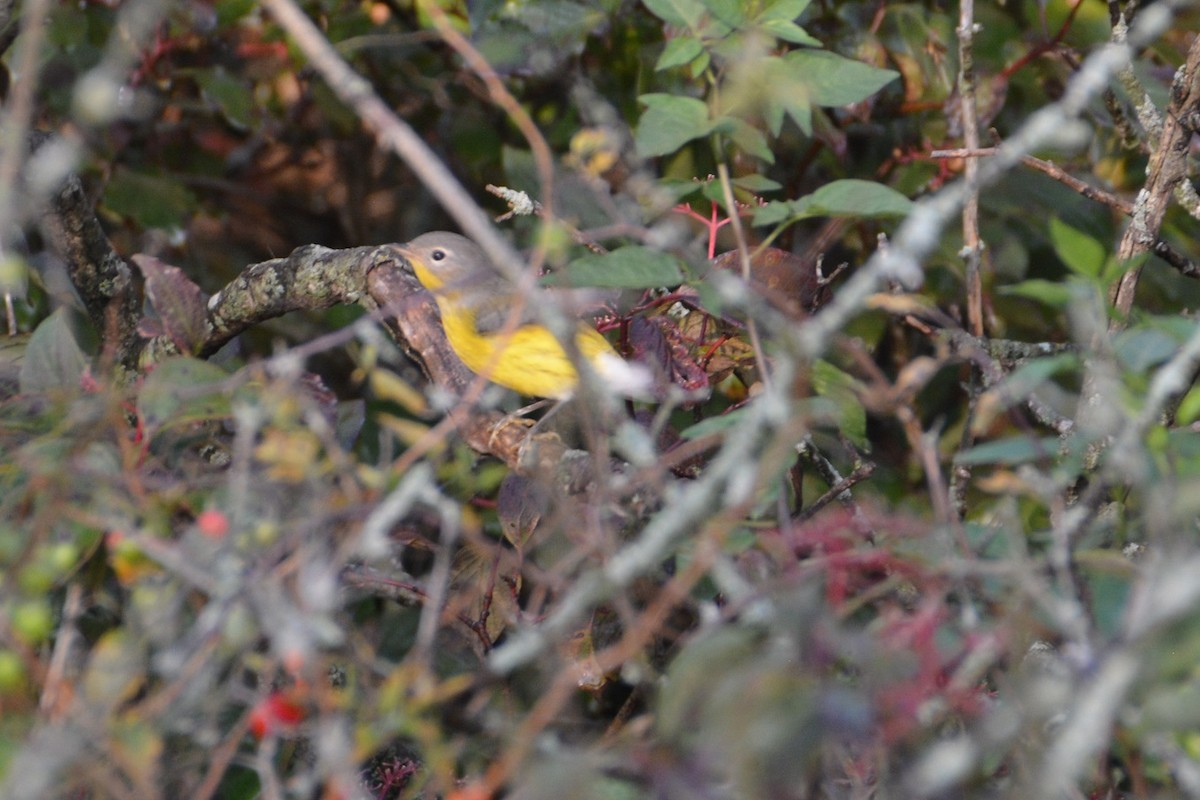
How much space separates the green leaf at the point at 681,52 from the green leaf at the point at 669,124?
15 cm

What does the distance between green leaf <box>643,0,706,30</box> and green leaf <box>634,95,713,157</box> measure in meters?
0.25

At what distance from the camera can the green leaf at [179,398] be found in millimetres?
1468

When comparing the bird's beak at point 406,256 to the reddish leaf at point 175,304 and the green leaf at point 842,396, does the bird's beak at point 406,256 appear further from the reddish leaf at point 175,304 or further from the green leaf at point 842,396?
the green leaf at point 842,396

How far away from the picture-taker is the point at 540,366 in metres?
3.39

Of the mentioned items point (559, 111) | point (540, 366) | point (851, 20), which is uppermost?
point (851, 20)

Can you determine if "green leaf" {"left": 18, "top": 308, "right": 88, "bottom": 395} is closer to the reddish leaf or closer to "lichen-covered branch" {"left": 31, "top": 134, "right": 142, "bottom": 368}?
the reddish leaf

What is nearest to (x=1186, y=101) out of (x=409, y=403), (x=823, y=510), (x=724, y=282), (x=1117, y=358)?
(x=823, y=510)

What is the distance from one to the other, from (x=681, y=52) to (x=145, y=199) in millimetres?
2148

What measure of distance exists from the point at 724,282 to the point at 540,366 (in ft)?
7.38

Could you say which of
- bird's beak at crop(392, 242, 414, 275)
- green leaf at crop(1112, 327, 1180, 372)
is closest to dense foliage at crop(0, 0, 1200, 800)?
green leaf at crop(1112, 327, 1180, 372)

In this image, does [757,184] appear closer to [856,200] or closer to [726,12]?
[726,12]

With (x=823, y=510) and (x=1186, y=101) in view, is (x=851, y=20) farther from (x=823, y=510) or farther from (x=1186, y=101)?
(x=823, y=510)

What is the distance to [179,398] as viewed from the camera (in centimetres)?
150

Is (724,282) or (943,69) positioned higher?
(724,282)
